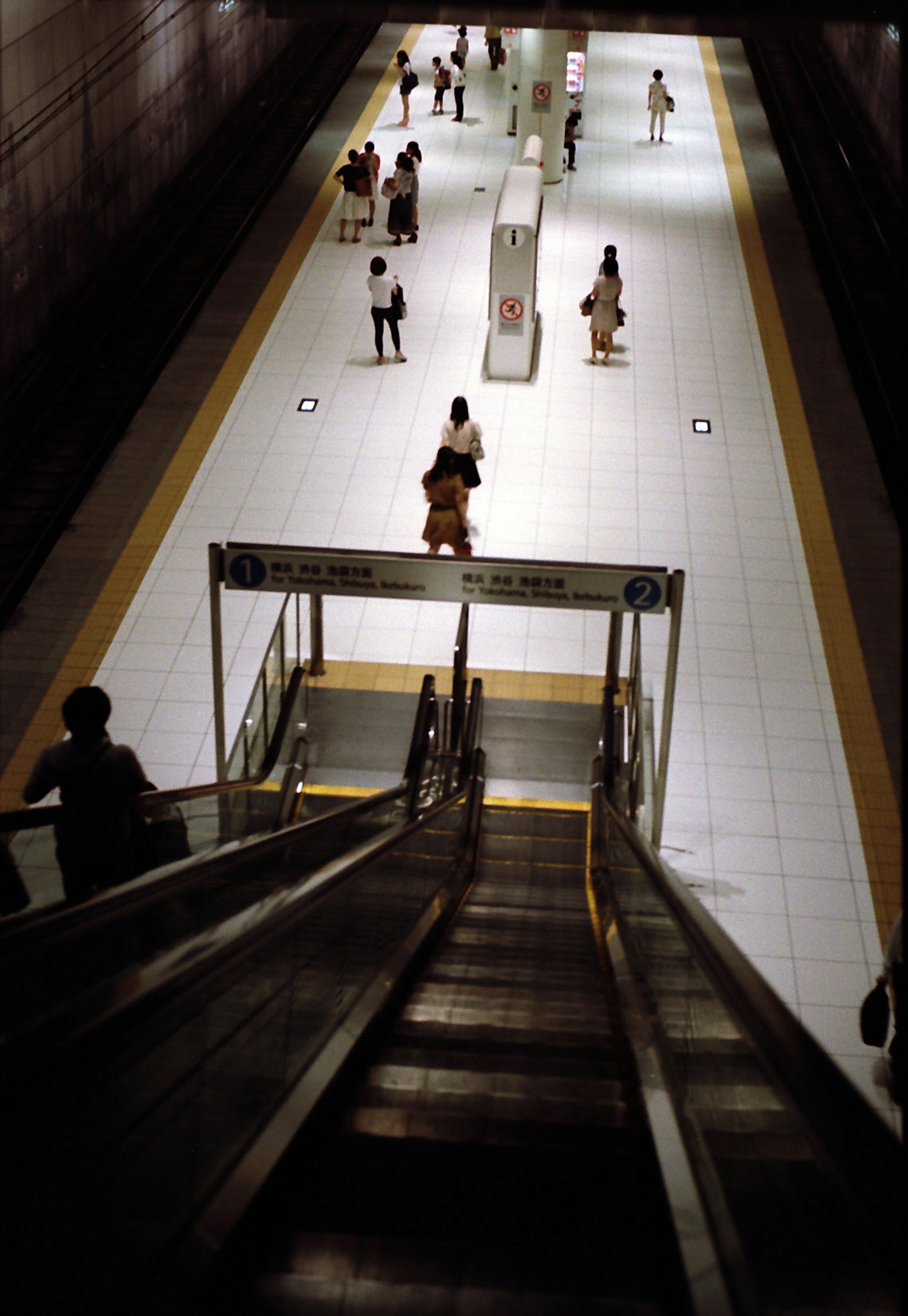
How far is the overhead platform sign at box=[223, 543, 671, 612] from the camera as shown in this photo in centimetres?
609

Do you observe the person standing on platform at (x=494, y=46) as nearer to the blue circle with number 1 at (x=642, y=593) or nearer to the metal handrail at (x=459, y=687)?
the metal handrail at (x=459, y=687)

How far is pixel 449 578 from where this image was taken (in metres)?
6.11

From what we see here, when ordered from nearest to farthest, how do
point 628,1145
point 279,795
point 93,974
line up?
point 93,974
point 628,1145
point 279,795

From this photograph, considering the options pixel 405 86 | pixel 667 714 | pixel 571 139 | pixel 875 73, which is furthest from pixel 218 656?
pixel 875 73

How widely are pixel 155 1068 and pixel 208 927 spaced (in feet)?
2.85

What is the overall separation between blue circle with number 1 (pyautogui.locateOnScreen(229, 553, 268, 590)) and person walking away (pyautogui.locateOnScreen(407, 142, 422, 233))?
9.95m

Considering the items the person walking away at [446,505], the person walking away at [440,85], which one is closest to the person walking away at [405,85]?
the person walking away at [440,85]

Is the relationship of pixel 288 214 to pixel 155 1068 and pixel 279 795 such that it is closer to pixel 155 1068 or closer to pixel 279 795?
pixel 279 795

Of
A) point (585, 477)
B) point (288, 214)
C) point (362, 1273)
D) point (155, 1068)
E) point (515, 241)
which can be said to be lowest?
point (362, 1273)

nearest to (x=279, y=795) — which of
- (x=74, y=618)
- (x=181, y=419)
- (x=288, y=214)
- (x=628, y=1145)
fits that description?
(x=74, y=618)

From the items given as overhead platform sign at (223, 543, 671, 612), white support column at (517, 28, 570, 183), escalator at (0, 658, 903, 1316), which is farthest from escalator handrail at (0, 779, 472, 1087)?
white support column at (517, 28, 570, 183)

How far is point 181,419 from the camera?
1151cm

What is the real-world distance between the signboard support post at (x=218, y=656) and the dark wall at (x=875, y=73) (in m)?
13.1

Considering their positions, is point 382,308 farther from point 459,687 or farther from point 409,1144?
point 409,1144
